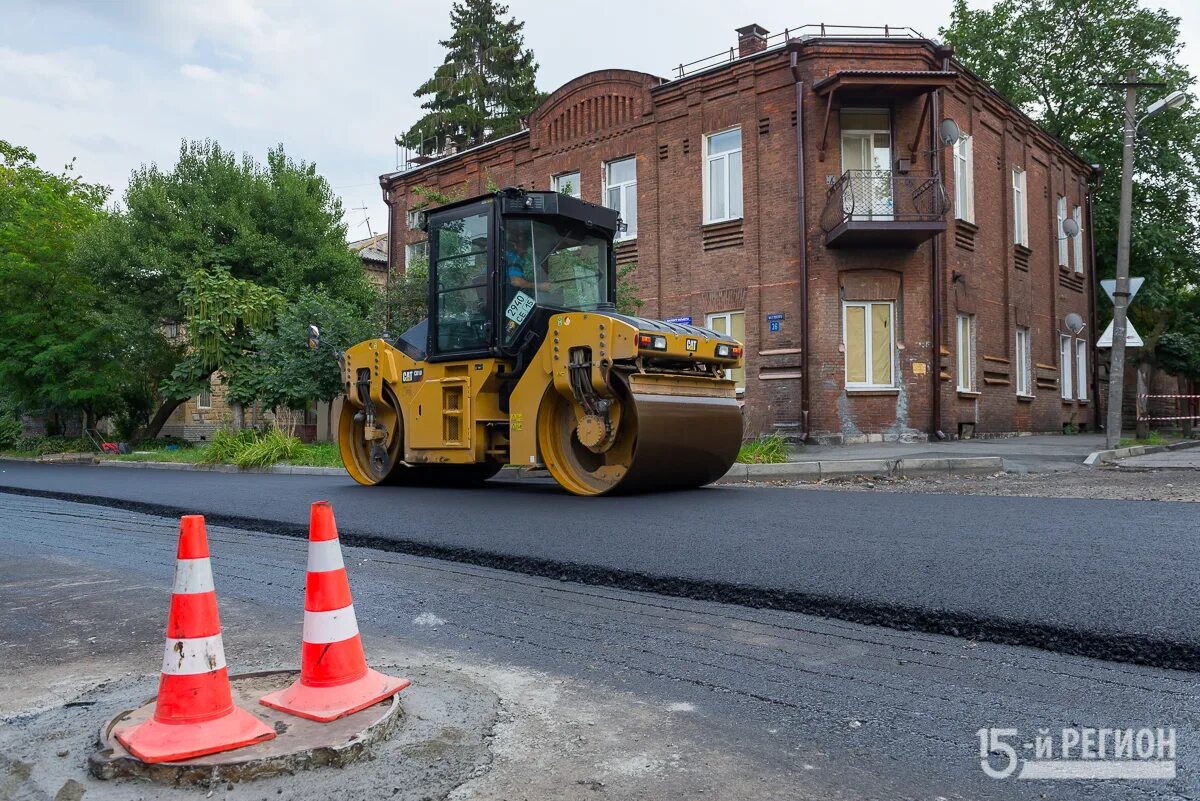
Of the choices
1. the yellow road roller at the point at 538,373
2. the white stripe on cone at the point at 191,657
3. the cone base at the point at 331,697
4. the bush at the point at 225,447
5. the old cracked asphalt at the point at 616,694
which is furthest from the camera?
the bush at the point at 225,447

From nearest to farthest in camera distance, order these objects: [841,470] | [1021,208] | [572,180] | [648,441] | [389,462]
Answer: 1. [648,441]
2. [389,462]
3. [841,470]
4. [572,180]
5. [1021,208]

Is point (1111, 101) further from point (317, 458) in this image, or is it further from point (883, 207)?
point (317, 458)

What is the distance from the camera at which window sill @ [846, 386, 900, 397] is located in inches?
695

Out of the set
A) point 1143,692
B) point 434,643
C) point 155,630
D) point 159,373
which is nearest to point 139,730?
point 434,643

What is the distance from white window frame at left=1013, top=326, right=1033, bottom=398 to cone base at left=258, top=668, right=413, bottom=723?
2141 centimetres

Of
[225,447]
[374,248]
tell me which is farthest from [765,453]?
[374,248]

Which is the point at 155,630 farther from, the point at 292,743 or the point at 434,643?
the point at 292,743

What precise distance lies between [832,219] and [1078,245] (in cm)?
1263

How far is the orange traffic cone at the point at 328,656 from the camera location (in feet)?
9.83

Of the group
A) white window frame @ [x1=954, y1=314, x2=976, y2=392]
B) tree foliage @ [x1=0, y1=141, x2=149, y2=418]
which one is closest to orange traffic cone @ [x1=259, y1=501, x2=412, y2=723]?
white window frame @ [x1=954, y1=314, x2=976, y2=392]

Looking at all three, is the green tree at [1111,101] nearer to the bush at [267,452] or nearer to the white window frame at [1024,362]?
the white window frame at [1024,362]

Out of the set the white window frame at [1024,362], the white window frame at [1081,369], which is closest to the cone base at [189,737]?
the white window frame at [1024,362]

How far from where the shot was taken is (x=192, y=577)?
2945mm

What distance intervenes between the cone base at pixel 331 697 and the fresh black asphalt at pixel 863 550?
2.05 meters
